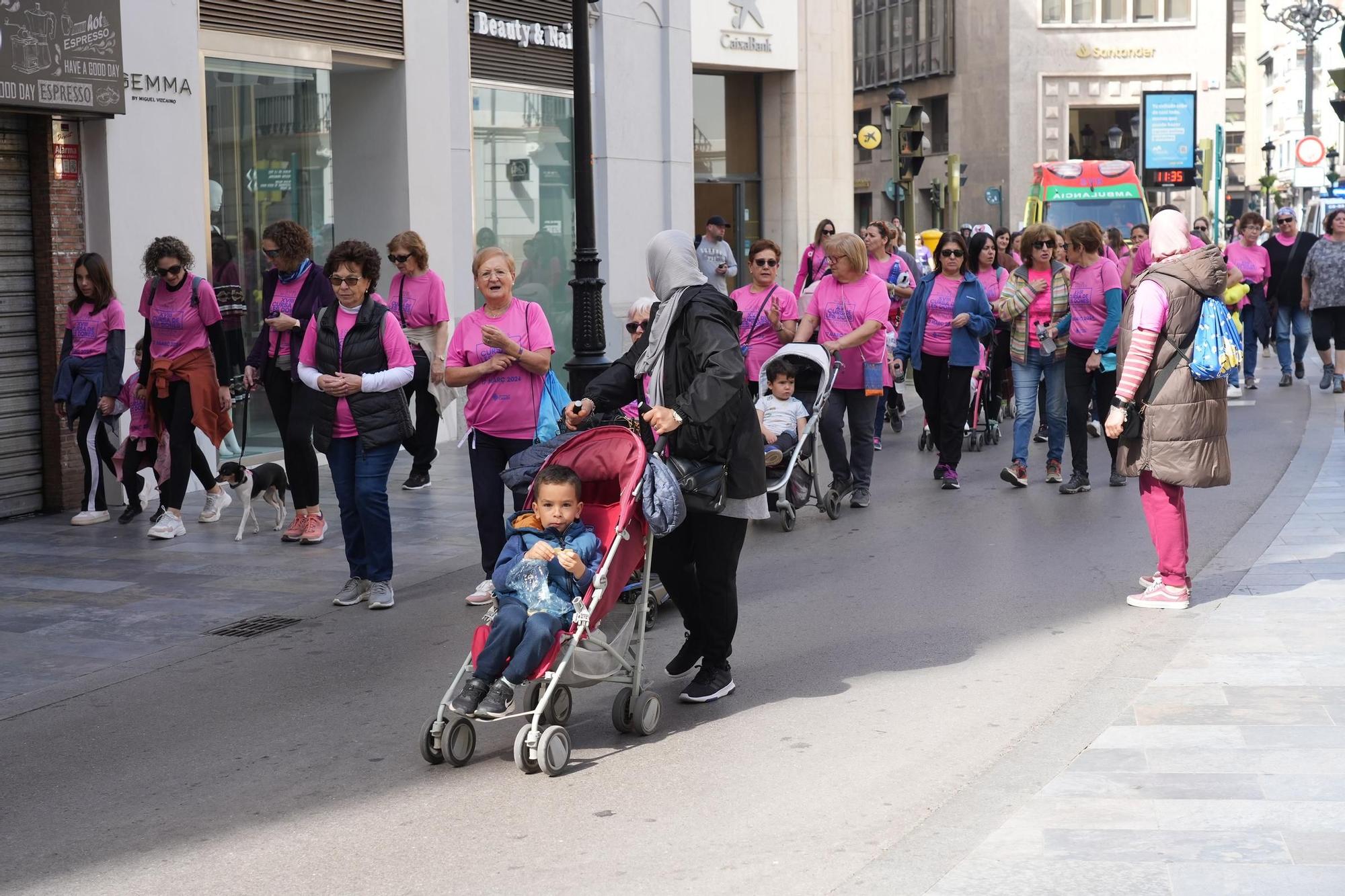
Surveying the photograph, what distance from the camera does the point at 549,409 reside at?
8633 millimetres

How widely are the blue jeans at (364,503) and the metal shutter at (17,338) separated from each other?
164 inches

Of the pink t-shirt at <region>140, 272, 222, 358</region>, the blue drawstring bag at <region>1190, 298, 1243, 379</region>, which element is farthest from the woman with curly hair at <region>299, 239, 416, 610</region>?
the blue drawstring bag at <region>1190, 298, 1243, 379</region>

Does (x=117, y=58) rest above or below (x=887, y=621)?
above

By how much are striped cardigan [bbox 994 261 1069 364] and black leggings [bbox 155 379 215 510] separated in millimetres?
5757

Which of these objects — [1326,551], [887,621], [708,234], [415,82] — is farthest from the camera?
[708,234]

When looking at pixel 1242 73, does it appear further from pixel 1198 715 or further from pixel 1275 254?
pixel 1198 715

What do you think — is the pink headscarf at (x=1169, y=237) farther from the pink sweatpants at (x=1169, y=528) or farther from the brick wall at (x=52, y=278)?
the brick wall at (x=52, y=278)

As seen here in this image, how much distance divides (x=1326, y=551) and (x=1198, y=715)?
379 centimetres

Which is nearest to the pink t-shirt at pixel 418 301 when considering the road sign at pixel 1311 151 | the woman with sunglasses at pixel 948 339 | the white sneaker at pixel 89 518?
the white sneaker at pixel 89 518

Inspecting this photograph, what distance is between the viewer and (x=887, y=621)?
8.06 metres

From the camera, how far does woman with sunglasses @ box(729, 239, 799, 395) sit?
1192cm

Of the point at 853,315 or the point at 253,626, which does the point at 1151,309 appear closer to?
the point at 853,315

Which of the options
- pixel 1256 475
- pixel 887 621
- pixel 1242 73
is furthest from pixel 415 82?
pixel 1242 73

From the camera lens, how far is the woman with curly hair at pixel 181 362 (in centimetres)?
1083
